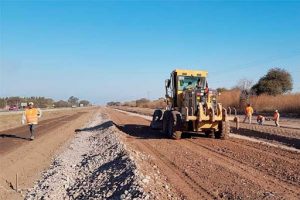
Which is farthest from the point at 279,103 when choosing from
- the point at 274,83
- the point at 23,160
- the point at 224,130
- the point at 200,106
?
the point at 23,160

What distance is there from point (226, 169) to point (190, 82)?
376 inches

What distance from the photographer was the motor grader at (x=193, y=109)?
59.1ft

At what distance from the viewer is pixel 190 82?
2012cm

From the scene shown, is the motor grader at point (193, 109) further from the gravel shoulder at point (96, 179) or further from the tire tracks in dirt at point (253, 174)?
the gravel shoulder at point (96, 179)

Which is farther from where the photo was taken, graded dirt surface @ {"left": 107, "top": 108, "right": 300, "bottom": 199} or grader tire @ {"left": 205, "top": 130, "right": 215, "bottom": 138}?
grader tire @ {"left": 205, "top": 130, "right": 215, "bottom": 138}

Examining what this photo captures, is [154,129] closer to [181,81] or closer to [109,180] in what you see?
[181,81]

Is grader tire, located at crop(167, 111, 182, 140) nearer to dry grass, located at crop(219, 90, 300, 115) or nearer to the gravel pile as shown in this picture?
the gravel pile

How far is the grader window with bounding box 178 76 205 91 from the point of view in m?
20.0

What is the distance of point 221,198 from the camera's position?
7.99 meters

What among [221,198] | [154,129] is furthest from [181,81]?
[221,198]

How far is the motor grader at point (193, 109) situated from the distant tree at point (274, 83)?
46.0 m

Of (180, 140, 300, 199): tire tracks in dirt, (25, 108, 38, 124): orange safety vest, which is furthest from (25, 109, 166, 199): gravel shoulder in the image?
(25, 108, 38, 124): orange safety vest

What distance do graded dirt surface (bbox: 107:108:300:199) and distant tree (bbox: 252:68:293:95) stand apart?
160 ft

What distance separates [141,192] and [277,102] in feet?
135
